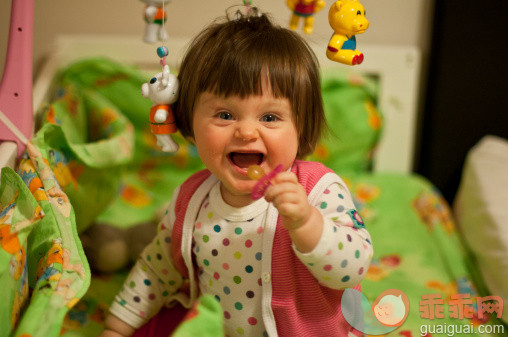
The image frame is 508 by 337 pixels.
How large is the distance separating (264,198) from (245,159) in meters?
0.06

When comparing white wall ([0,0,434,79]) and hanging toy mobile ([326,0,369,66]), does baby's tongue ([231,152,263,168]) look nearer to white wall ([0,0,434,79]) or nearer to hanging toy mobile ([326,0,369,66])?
hanging toy mobile ([326,0,369,66])

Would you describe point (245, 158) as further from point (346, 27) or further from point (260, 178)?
point (346, 27)

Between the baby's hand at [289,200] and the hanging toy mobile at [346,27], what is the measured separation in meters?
0.19

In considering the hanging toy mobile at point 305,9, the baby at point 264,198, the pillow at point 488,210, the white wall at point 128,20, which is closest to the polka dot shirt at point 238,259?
the baby at point 264,198

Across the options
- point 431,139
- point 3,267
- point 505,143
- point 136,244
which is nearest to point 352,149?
point 431,139

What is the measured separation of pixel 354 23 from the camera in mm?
628

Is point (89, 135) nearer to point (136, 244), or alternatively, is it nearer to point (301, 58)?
point (136, 244)

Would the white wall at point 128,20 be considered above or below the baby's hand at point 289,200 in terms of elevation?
above

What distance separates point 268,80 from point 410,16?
92 centimetres

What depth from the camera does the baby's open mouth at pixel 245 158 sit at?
2.21 ft

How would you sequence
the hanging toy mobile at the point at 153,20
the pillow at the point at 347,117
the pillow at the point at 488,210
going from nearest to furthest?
the hanging toy mobile at the point at 153,20
the pillow at the point at 488,210
the pillow at the point at 347,117

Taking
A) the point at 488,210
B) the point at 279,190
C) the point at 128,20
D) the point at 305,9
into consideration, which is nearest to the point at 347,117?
the point at 488,210

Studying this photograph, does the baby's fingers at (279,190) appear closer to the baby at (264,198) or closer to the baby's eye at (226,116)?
the baby at (264,198)

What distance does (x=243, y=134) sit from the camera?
624mm
